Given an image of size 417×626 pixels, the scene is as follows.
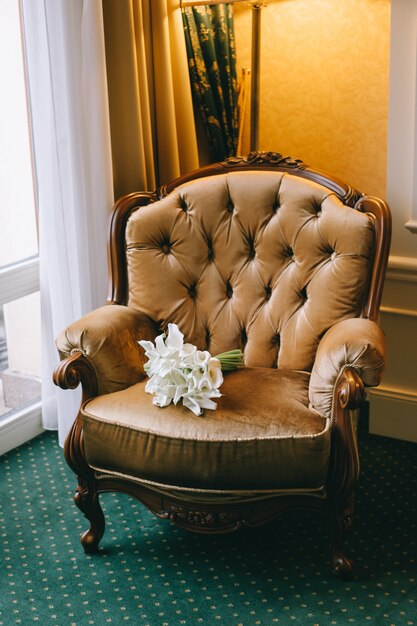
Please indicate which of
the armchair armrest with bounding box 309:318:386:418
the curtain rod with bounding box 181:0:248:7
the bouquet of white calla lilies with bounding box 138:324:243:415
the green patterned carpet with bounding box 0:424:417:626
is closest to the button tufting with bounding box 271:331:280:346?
the armchair armrest with bounding box 309:318:386:418

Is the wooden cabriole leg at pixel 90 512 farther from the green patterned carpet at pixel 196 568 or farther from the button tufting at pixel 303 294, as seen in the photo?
the button tufting at pixel 303 294

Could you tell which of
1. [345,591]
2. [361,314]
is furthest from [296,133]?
[345,591]

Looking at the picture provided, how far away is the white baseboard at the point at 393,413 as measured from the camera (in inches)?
110

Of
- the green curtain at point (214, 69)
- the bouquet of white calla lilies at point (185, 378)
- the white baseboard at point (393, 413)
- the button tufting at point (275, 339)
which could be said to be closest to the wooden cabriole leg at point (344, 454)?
the bouquet of white calla lilies at point (185, 378)

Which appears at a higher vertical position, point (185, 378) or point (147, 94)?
point (147, 94)

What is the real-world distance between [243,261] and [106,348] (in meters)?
0.55

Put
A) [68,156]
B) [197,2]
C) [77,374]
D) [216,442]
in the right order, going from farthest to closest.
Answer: [197,2]
[68,156]
[77,374]
[216,442]

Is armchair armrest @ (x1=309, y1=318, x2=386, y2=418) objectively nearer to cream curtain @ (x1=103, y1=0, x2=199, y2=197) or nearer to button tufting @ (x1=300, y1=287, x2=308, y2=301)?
button tufting @ (x1=300, y1=287, x2=308, y2=301)

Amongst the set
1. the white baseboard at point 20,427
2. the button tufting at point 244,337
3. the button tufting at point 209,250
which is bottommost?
the white baseboard at point 20,427

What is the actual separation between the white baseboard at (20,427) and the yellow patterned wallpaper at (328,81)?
4.56 ft

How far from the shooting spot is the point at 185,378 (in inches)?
78.7

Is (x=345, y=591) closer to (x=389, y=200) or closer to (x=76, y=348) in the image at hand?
(x=76, y=348)

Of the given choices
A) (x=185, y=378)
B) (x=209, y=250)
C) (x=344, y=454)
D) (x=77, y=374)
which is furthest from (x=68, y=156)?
(x=344, y=454)

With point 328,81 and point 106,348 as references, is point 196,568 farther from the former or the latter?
point 328,81
